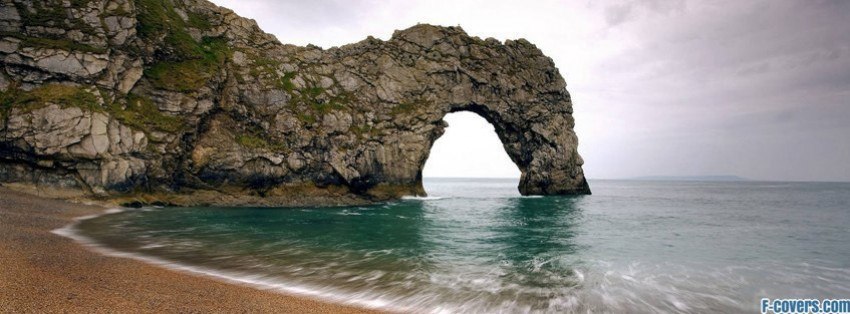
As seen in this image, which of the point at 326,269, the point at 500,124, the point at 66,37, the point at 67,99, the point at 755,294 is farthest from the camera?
the point at 500,124

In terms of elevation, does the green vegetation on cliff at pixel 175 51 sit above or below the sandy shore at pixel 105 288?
above

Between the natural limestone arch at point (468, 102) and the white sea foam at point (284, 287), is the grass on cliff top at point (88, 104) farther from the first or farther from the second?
the white sea foam at point (284, 287)

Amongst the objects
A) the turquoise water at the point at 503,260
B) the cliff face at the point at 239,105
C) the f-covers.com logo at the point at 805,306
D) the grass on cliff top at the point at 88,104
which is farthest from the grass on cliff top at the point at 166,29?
the f-covers.com logo at the point at 805,306

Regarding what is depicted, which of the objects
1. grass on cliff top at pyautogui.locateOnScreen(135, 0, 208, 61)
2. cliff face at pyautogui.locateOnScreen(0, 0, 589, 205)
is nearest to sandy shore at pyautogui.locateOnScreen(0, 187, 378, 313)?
cliff face at pyautogui.locateOnScreen(0, 0, 589, 205)

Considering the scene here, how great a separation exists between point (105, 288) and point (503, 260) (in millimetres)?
12766

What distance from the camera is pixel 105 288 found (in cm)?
820

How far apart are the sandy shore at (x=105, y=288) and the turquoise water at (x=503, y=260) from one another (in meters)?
1.48

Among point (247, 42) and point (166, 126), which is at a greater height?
point (247, 42)

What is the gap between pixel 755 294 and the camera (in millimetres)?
11734

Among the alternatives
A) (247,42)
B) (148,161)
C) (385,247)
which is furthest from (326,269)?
(247,42)

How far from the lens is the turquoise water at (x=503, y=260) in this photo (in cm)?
1061

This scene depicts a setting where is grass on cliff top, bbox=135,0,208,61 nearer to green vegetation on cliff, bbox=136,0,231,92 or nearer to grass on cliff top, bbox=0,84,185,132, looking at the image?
green vegetation on cliff, bbox=136,0,231,92

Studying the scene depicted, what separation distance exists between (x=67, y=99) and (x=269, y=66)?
787 inches

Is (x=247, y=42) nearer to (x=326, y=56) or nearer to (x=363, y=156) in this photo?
(x=326, y=56)
